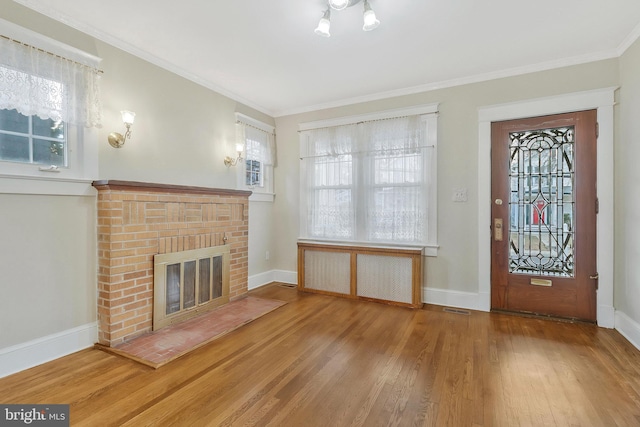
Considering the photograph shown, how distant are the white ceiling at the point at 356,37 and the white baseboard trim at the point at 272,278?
2.63 m

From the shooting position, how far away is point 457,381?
2018 millimetres

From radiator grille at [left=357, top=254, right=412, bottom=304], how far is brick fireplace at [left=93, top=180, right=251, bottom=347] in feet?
6.41

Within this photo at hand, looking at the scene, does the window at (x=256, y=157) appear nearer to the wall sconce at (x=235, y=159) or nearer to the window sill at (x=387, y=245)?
the wall sconce at (x=235, y=159)

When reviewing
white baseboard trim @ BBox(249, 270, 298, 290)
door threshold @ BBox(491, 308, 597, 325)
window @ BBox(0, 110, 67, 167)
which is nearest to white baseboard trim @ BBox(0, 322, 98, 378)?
window @ BBox(0, 110, 67, 167)

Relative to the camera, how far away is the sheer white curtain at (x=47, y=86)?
2084mm

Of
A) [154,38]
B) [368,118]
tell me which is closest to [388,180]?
[368,118]

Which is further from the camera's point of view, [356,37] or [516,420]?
[356,37]

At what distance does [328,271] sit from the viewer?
4.08 m

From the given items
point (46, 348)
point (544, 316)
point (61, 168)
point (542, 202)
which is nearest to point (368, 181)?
point (542, 202)

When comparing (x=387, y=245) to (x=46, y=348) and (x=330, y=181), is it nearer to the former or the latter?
(x=330, y=181)

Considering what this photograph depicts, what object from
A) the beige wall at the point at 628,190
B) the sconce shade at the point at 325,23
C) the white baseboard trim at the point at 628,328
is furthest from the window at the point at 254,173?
the white baseboard trim at the point at 628,328

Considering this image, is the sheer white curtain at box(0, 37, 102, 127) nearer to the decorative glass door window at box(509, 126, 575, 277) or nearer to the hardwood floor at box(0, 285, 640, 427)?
the hardwood floor at box(0, 285, 640, 427)

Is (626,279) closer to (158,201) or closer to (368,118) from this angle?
(368,118)

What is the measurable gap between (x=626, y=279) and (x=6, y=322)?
16.5 feet
